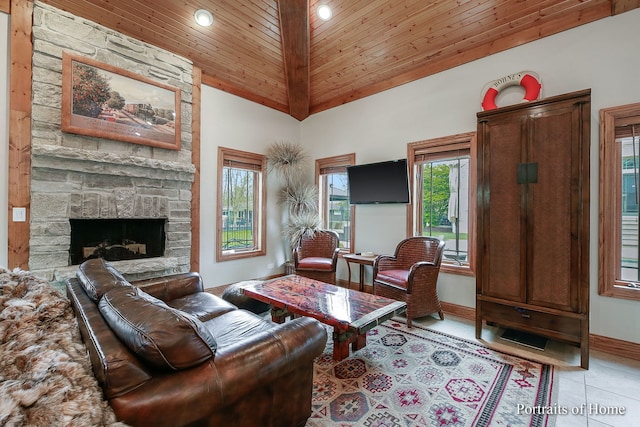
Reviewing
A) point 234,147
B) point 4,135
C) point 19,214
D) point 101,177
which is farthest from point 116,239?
point 234,147

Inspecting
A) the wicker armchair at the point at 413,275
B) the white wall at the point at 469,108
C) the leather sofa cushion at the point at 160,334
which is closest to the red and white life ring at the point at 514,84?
the white wall at the point at 469,108

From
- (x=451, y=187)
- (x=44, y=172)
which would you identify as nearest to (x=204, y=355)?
(x=44, y=172)

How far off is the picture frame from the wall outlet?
0.90 m

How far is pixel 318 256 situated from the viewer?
4785 mm

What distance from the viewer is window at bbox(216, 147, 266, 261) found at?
450 centimetres

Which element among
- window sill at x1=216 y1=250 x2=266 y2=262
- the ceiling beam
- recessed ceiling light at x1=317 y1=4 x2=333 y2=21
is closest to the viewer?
recessed ceiling light at x1=317 y1=4 x2=333 y2=21

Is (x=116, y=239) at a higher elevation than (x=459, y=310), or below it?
higher

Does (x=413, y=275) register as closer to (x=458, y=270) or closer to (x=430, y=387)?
(x=458, y=270)

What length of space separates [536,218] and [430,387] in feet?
5.71

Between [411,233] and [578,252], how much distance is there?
6.27 ft

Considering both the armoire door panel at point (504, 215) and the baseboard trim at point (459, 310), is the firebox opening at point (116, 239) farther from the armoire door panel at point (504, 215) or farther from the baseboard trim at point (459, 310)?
the armoire door panel at point (504, 215)

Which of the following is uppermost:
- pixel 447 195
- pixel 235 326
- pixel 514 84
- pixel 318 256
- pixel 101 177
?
pixel 514 84

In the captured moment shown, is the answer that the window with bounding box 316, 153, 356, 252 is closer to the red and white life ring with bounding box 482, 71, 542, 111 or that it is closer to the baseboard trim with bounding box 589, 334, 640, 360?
the red and white life ring with bounding box 482, 71, 542, 111

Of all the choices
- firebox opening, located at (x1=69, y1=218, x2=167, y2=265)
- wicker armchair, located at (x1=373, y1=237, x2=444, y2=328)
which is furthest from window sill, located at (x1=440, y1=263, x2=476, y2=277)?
firebox opening, located at (x1=69, y1=218, x2=167, y2=265)
